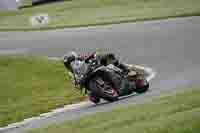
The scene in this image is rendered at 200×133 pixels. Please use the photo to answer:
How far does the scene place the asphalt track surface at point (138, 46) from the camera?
14.4 metres

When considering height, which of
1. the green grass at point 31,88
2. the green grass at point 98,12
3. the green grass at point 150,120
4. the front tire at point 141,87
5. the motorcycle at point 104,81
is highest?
the green grass at point 150,120

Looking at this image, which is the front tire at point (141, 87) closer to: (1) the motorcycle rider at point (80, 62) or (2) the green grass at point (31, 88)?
(1) the motorcycle rider at point (80, 62)

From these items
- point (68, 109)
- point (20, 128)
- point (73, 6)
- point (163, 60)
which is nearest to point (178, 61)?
point (163, 60)

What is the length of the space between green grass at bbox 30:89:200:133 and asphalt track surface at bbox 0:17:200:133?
1.96 m

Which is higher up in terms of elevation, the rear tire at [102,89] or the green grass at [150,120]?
the green grass at [150,120]

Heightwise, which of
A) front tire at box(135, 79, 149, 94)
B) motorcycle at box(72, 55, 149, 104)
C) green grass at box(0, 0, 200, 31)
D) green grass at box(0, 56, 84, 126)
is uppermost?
motorcycle at box(72, 55, 149, 104)

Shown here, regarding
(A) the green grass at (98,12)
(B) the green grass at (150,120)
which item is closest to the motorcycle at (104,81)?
(B) the green grass at (150,120)

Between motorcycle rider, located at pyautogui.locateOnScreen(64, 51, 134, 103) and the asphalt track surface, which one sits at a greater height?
motorcycle rider, located at pyautogui.locateOnScreen(64, 51, 134, 103)

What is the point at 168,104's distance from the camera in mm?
10516

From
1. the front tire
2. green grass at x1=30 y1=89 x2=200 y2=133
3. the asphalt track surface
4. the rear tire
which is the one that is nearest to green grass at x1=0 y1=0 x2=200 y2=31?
the asphalt track surface

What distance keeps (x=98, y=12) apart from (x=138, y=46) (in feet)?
51.5

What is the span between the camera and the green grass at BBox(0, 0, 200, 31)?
33.4 meters

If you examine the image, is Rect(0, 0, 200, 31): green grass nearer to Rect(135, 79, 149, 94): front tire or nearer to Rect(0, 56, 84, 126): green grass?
Rect(0, 56, 84, 126): green grass

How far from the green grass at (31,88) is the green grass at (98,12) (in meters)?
11.3
